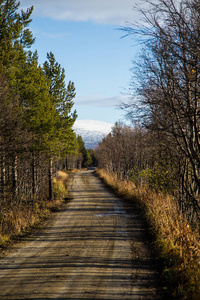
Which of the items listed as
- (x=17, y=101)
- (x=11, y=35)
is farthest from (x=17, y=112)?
(x=11, y=35)

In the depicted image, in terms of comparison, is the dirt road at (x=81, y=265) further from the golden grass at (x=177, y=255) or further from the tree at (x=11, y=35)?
the tree at (x=11, y=35)

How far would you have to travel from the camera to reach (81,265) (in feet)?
21.5

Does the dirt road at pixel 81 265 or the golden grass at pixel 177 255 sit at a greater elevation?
the golden grass at pixel 177 255

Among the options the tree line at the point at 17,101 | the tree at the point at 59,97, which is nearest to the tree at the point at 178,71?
the tree line at the point at 17,101

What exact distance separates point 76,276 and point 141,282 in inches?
56.7

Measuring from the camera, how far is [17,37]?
12602 millimetres

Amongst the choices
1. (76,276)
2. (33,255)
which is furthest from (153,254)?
(33,255)

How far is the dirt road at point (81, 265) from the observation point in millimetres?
5121

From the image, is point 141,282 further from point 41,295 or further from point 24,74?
point 24,74

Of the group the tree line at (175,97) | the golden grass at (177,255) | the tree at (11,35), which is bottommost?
the golden grass at (177,255)

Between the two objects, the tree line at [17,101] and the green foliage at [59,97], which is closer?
the tree line at [17,101]

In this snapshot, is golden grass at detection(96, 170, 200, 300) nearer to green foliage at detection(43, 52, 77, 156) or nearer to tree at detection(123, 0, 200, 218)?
tree at detection(123, 0, 200, 218)

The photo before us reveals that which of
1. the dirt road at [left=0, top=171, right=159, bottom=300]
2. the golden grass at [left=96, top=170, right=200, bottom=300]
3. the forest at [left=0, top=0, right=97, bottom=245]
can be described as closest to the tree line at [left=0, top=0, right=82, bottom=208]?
the forest at [left=0, top=0, right=97, bottom=245]

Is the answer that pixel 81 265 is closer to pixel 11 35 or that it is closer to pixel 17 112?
pixel 17 112
